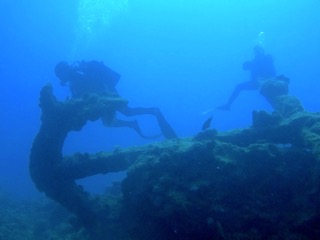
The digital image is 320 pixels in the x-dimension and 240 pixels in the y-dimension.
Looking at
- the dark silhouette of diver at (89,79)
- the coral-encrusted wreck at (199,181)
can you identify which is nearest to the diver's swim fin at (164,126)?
the dark silhouette of diver at (89,79)

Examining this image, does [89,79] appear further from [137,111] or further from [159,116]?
[159,116]

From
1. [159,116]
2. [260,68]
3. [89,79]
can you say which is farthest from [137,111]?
[260,68]

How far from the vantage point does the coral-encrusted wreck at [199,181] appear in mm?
8008

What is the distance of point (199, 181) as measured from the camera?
8.80m

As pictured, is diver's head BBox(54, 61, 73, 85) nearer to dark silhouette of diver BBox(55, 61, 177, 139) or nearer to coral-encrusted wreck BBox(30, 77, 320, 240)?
dark silhouette of diver BBox(55, 61, 177, 139)

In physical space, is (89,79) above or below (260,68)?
below

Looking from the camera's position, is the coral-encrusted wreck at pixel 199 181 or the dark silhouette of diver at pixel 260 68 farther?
the dark silhouette of diver at pixel 260 68

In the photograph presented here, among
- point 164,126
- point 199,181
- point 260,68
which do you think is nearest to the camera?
point 199,181

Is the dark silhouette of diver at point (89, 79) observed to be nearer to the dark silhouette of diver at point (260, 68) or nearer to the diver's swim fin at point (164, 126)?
the diver's swim fin at point (164, 126)

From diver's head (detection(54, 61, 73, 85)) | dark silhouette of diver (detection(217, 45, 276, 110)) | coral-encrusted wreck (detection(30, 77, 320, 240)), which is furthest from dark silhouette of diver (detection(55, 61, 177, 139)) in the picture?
dark silhouette of diver (detection(217, 45, 276, 110))

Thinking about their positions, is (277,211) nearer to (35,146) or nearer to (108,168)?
(108,168)

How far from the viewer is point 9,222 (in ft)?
55.8

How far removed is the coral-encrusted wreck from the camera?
8.01 metres

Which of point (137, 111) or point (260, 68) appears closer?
point (137, 111)
